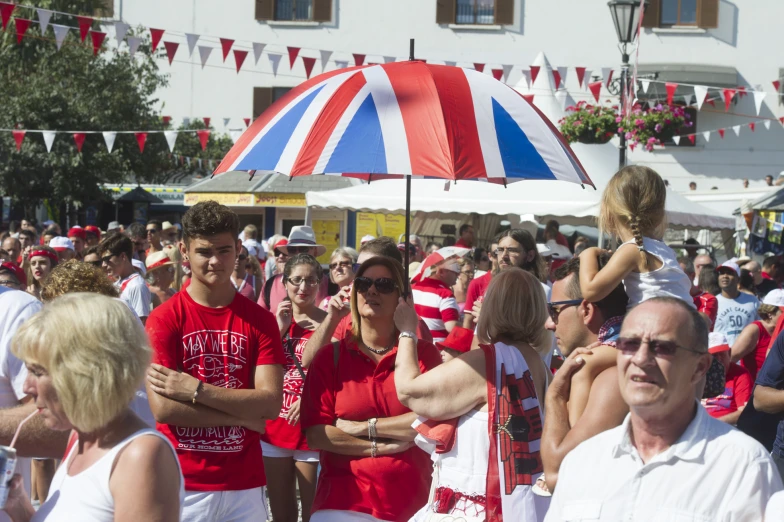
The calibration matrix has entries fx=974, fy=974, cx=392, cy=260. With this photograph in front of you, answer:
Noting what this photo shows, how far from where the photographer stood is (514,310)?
364cm

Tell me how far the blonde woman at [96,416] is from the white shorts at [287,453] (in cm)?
278

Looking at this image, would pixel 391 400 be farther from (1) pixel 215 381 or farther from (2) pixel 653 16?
(2) pixel 653 16

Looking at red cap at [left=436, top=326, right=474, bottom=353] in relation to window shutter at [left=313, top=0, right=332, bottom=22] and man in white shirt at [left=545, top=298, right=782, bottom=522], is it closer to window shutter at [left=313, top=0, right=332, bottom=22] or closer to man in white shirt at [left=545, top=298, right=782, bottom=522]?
man in white shirt at [left=545, top=298, right=782, bottom=522]

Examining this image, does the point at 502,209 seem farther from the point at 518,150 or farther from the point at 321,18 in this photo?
the point at 321,18

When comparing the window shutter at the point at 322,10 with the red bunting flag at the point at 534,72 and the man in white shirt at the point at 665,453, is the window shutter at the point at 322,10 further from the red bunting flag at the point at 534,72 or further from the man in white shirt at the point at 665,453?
the man in white shirt at the point at 665,453

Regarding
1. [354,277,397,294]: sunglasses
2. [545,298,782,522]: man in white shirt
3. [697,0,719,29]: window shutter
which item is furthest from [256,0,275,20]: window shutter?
[545,298,782,522]: man in white shirt

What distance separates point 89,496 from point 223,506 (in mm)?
1481

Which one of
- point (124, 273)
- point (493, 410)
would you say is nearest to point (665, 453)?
point (493, 410)

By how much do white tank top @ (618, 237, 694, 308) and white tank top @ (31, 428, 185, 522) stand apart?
6.06 ft

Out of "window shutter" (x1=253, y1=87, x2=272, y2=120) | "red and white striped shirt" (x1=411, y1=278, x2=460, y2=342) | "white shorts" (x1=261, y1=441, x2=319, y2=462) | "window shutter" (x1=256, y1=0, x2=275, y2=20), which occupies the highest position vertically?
"window shutter" (x1=256, y1=0, x2=275, y2=20)

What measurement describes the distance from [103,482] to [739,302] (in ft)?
26.9

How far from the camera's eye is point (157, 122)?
89.8 feet

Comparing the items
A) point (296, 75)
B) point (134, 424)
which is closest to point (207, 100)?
point (296, 75)

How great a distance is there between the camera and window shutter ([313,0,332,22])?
28.4 metres
